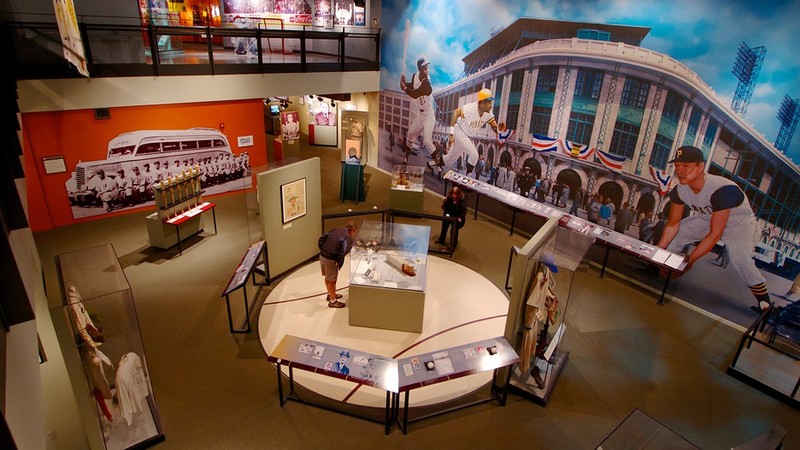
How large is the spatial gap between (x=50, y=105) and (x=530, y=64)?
10.7 m

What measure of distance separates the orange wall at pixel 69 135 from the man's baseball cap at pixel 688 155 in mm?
11182

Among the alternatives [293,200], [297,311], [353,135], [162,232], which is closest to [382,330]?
[297,311]

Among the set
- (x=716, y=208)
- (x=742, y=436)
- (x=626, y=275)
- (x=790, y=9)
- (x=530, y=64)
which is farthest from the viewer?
(x=530, y=64)

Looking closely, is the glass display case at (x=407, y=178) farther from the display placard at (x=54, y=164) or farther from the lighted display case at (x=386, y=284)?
the display placard at (x=54, y=164)

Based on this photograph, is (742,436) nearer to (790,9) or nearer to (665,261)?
(665,261)

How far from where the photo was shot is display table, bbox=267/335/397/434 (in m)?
5.47

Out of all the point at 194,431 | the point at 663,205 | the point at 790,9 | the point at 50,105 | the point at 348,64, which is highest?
the point at 790,9

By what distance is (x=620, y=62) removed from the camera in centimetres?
938

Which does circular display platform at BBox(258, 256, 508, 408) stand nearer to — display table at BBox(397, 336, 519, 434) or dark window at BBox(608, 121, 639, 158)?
display table at BBox(397, 336, 519, 434)

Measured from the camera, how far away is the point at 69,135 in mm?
10625

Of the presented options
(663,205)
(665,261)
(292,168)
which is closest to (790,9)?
(663,205)

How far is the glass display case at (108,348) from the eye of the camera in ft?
14.8

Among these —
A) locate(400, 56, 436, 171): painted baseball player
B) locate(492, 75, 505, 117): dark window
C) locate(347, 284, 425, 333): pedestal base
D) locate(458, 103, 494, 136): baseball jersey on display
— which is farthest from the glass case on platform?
locate(400, 56, 436, 171): painted baseball player

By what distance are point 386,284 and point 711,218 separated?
611cm
